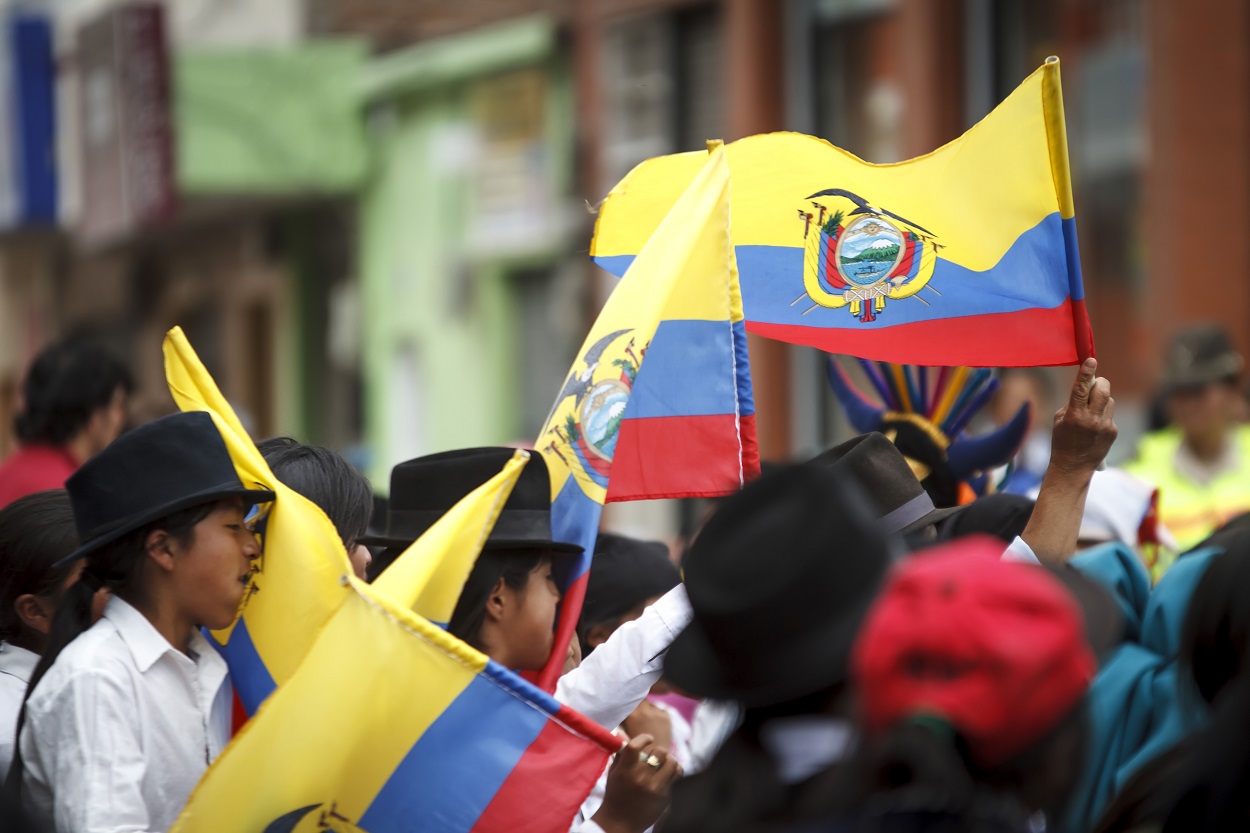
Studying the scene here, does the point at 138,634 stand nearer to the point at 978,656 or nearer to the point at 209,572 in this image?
the point at 209,572

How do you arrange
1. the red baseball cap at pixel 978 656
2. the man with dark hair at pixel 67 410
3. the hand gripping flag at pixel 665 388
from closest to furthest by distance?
the red baseball cap at pixel 978 656
the hand gripping flag at pixel 665 388
the man with dark hair at pixel 67 410

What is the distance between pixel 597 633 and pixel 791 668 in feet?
7.58

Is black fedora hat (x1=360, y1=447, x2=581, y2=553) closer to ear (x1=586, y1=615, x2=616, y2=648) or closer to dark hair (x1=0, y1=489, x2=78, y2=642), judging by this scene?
dark hair (x1=0, y1=489, x2=78, y2=642)

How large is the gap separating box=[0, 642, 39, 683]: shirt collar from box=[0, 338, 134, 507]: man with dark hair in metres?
2.11

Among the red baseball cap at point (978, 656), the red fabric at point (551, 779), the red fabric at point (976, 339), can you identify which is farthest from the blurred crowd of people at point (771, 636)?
the red fabric at point (976, 339)

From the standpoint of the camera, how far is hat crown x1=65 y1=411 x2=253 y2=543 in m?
3.50

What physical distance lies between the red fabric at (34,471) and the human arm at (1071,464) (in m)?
3.27

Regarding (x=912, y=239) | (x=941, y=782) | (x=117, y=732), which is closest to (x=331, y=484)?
(x=117, y=732)

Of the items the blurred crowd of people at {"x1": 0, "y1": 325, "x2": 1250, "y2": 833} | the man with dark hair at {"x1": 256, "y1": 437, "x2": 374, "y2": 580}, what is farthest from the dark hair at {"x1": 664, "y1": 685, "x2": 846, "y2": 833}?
the man with dark hair at {"x1": 256, "y1": 437, "x2": 374, "y2": 580}

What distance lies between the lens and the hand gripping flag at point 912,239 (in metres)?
4.00

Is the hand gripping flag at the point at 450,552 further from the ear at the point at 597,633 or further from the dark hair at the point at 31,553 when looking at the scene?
the ear at the point at 597,633

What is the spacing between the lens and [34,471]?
5.96 m

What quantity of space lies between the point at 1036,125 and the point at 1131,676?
3.77 feet

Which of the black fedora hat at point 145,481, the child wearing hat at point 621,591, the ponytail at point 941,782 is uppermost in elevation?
the black fedora hat at point 145,481
